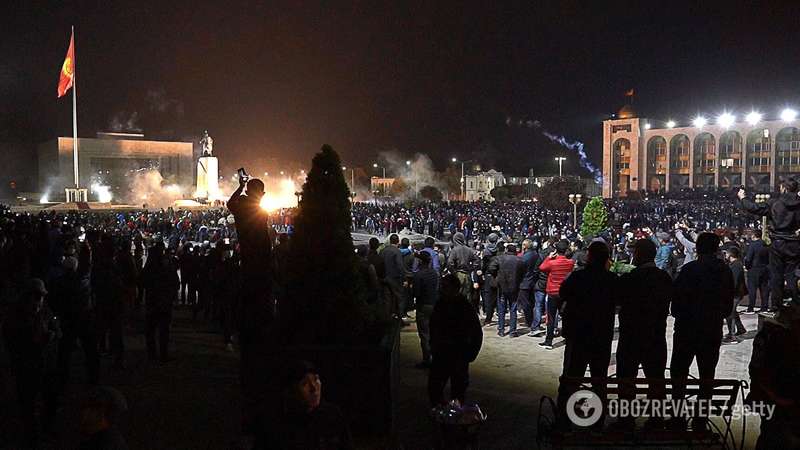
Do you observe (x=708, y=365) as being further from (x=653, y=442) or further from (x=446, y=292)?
(x=446, y=292)

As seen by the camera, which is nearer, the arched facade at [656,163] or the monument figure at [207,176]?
the monument figure at [207,176]

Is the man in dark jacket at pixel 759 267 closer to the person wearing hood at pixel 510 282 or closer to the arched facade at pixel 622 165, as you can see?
the person wearing hood at pixel 510 282

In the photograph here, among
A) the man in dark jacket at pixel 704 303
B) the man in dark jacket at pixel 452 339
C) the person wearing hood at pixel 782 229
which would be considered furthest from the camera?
the person wearing hood at pixel 782 229

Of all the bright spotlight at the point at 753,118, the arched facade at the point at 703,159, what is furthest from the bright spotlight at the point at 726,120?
the arched facade at the point at 703,159

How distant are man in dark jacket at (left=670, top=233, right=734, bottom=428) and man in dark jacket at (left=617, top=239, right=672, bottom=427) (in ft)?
0.68

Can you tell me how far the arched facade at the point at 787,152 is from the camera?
73.8 meters

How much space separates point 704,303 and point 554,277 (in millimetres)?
3976

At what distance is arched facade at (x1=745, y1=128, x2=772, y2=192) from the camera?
245 ft

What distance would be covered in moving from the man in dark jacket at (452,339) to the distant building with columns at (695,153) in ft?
241

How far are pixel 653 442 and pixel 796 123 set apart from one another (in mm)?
79963

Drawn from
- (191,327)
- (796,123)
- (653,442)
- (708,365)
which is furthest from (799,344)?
(796,123)

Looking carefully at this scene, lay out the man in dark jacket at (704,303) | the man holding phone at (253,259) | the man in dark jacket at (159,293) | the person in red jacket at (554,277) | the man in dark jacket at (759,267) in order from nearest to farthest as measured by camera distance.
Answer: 1. the man in dark jacket at (704,303)
2. the man holding phone at (253,259)
3. the man in dark jacket at (159,293)
4. the person in red jacket at (554,277)
5. the man in dark jacket at (759,267)

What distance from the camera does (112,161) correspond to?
85.8 metres

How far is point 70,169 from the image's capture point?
83438mm
